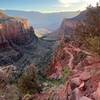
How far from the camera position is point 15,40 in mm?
143750

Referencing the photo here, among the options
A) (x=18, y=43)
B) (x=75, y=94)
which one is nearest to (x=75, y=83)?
(x=75, y=94)

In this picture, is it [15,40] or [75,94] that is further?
[15,40]

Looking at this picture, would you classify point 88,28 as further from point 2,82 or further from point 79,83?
point 79,83

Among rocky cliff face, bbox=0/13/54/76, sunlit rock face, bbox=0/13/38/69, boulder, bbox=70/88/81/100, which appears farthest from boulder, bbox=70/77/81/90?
rocky cliff face, bbox=0/13/54/76

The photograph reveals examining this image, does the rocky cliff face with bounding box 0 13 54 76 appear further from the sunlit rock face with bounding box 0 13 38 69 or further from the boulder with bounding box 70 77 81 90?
the boulder with bounding box 70 77 81 90

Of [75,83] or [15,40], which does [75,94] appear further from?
[15,40]

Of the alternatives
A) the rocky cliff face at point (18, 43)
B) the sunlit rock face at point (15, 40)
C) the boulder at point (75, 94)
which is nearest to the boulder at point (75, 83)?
the boulder at point (75, 94)

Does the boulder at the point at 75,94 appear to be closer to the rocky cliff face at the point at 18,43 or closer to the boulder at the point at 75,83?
the boulder at the point at 75,83

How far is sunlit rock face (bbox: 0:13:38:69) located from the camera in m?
115

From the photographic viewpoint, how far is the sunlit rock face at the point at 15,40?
378 ft

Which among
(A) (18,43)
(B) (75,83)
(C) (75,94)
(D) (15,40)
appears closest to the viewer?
(C) (75,94)

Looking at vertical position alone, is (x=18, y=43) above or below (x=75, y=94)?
below

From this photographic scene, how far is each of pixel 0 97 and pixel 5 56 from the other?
8605cm

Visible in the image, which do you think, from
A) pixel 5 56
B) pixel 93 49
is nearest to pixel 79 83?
pixel 93 49
